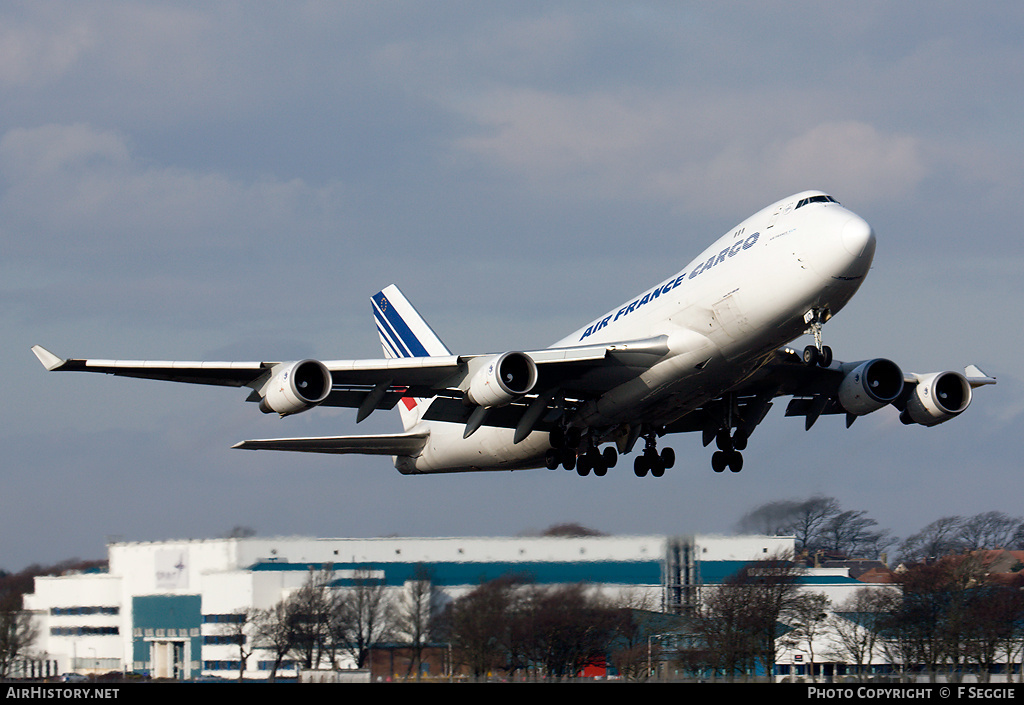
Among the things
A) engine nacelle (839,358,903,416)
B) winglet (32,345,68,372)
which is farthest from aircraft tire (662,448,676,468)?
winglet (32,345,68,372)

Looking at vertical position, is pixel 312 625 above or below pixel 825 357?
below

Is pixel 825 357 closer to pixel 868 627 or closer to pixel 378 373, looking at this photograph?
pixel 868 627

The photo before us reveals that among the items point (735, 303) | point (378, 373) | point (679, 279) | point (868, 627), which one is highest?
point (679, 279)

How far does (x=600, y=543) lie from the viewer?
3162cm

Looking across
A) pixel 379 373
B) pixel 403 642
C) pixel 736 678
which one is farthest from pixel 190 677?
pixel 736 678

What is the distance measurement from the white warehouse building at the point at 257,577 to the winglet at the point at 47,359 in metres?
6.28

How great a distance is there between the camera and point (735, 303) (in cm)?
2752

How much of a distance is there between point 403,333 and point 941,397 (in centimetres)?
1744

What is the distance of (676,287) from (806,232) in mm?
3922

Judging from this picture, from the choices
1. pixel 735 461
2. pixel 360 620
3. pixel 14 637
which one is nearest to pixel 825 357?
pixel 735 461

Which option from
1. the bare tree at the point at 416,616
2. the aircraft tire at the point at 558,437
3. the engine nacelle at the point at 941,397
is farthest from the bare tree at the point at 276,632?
the engine nacelle at the point at 941,397

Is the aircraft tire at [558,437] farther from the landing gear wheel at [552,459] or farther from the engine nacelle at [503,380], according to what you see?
the engine nacelle at [503,380]

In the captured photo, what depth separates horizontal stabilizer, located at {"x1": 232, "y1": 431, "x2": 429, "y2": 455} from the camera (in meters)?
36.3

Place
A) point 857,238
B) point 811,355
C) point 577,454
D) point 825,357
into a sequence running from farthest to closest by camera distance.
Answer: point 577,454 → point 811,355 → point 825,357 → point 857,238
